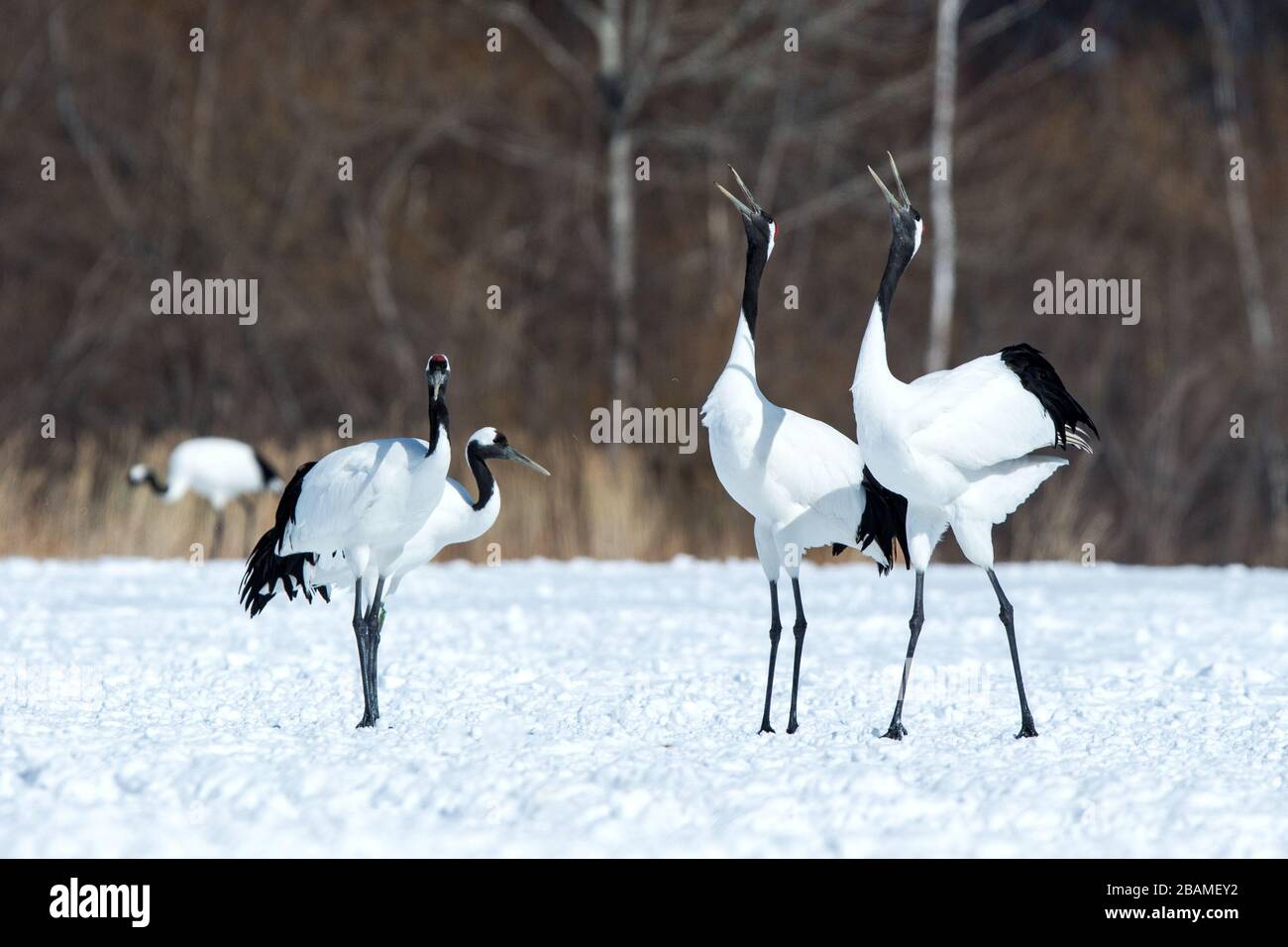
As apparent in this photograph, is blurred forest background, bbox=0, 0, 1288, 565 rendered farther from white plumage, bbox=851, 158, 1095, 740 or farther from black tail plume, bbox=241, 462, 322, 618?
white plumage, bbox=851, 158, 1095, 740

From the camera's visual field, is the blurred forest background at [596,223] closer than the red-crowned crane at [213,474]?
No

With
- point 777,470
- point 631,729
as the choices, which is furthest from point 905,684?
point 631,729

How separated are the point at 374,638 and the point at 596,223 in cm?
1558

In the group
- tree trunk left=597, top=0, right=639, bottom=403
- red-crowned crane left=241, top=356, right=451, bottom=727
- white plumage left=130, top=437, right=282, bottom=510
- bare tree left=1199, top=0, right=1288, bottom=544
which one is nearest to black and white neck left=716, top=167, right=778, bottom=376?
red-crowned crane left=241, top=356, right=451, bottom=727

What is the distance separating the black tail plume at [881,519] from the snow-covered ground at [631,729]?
0.64 m

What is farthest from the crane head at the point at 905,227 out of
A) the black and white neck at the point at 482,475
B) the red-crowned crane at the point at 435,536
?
the black and white neck at the point at 482,475

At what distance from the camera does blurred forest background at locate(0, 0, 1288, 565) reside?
17.7 meters

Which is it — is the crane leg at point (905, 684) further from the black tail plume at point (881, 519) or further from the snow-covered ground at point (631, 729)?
the black tail plume at point (881, 519)

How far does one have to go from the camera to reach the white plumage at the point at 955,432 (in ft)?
18.7

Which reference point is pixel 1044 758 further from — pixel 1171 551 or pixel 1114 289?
pixel 1114 289

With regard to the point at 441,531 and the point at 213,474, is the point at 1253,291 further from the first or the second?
the point at 441,531

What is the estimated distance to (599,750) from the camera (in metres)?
5.66

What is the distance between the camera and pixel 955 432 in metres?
5.75
